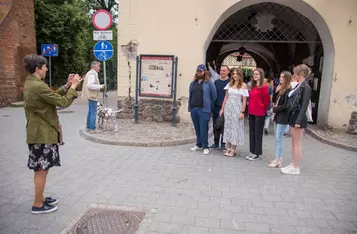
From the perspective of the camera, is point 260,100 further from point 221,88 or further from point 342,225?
point 342,225

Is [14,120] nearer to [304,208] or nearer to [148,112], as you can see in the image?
[148,112]

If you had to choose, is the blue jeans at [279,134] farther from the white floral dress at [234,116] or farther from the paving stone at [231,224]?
the paving stone at [231,224]

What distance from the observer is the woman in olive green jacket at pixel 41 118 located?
3.05m

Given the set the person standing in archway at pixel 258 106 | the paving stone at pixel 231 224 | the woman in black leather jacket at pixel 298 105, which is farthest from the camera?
the person standing in archway at pixel 258 106

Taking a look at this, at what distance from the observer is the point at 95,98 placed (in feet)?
23.1

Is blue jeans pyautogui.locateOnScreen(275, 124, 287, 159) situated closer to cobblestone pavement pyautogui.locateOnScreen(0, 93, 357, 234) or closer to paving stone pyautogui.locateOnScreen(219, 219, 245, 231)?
cobblestone pavement pyautogui.locateOnScreen(0, 93, 357, 234)

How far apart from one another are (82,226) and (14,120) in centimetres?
735

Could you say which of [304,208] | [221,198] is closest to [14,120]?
[221,198]

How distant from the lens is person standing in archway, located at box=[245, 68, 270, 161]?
17.4 feet

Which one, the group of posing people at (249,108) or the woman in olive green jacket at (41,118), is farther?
the group of posing people at (249,108)

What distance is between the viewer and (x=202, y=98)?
5699 millimetres

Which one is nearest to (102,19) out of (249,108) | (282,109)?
(249,108)

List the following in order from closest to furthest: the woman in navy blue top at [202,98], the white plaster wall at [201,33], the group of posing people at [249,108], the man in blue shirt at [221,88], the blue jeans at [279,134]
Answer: the group of posing people at [249,108] → the blue jeans at [279,134] → the woman in navy blue top at [202,98] → the man in blue shirt at [221,88] → the white plaster wall at [201,33]

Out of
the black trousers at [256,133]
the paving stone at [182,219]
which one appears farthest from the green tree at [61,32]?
the paving stone at [182,219]
